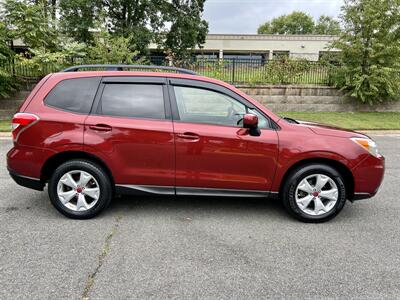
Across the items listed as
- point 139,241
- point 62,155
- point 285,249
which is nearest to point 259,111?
point 285,249

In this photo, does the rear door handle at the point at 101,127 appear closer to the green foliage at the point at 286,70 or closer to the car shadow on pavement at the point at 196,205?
the car shadow on pavement at the point at 196,205

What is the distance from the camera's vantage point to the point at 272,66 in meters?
13.8

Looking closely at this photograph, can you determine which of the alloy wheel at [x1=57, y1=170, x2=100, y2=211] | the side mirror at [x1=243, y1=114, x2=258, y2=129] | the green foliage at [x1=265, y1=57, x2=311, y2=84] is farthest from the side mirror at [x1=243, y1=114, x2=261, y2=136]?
the green foliage at [x1=265, y1=57, x2=311, y2=84]

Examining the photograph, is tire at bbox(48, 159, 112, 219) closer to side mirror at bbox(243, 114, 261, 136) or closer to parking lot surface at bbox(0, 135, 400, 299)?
parking lot surface at bbox(0, 135, 400, 299)

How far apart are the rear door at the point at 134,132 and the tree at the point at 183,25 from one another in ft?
65.9

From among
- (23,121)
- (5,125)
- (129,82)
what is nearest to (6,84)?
(5,125)

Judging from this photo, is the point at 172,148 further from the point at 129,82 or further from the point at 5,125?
the point at 5,125

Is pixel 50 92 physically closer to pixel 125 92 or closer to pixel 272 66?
pixel 125 92

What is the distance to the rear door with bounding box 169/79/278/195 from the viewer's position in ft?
12.4

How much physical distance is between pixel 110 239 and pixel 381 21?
1321 cm

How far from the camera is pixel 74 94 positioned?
3939mm

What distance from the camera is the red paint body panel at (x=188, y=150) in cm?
378

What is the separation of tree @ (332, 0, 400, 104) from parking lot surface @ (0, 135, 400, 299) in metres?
9.69

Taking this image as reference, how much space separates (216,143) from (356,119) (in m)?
10.3
